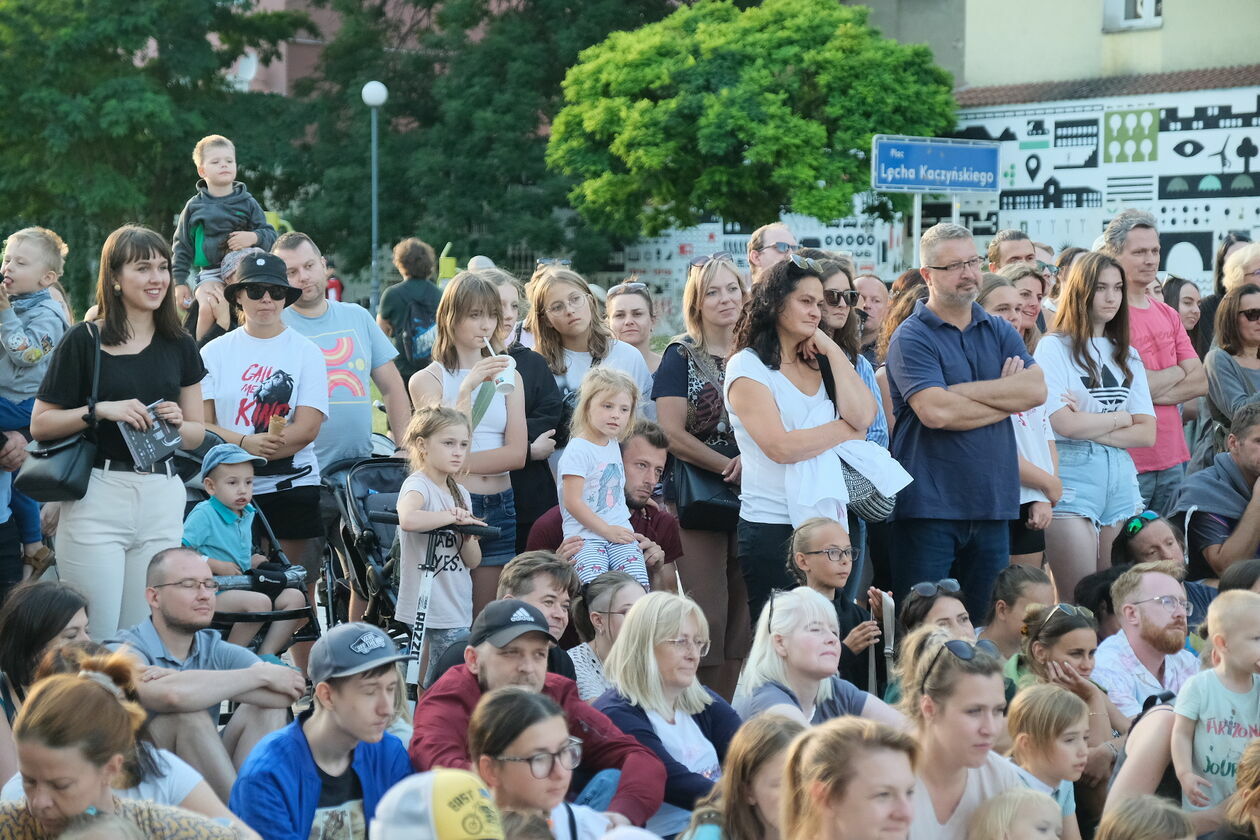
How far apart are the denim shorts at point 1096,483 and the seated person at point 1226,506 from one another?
314mm

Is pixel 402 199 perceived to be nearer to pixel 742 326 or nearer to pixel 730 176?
pixel 730 176

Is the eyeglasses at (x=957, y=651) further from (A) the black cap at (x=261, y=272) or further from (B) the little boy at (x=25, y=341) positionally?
(B) the little boy at (x=25, y=341)

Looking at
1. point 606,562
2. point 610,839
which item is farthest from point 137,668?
point 606,562

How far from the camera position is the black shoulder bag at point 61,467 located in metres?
5.68

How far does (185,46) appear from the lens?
37594mm

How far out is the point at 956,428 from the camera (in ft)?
21.5

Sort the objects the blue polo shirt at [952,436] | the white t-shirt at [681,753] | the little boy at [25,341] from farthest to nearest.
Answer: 1. the little boy at [25,341]
2. the blue polo shirt at [952,436]
3. the white t-shirt at [681,753]

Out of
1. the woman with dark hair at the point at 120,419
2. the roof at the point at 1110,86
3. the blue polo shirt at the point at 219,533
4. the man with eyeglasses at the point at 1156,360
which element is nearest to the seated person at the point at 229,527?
the blue polo shirt at the point at 219,533

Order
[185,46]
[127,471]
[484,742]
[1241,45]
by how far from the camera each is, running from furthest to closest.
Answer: [185,46] → [1241,45] → [127,471] → [484,742]

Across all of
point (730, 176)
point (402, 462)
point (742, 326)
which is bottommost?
point (402, 462)

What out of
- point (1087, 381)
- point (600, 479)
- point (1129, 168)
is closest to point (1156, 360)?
point (1087, 381)

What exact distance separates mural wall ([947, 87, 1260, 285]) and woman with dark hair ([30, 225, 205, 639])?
2229 cm

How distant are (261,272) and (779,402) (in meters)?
2.32

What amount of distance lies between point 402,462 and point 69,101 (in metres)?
30.9
